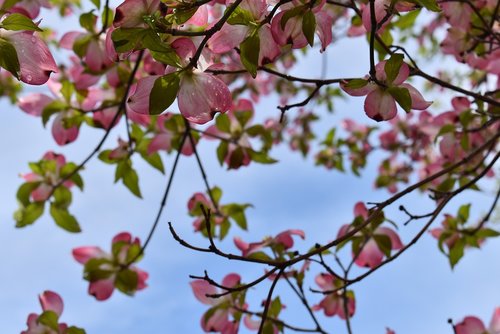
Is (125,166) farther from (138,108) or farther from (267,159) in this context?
(138,108)

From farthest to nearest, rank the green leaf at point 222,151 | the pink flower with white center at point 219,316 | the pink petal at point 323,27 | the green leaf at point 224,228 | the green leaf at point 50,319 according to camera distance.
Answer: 1. the green leaf at point 224,228
2. the green leaf at point 222,151
3. the pink flower with white center at point 219,316
4. the green leaf at point 50,319
5. the pink petal at point 323,27

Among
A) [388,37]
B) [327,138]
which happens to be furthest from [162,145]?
[327,138]

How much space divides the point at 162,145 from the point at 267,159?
266 mm

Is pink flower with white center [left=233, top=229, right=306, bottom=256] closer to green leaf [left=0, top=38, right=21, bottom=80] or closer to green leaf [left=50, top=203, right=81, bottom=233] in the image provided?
green leaf [left=50, top=203, right=81, bottom=233]

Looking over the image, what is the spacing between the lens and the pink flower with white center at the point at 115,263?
1354 mm

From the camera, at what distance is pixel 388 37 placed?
126 cm

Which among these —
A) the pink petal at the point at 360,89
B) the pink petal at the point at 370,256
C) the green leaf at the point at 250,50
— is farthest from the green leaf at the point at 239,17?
the pink petal at the point at 370,256

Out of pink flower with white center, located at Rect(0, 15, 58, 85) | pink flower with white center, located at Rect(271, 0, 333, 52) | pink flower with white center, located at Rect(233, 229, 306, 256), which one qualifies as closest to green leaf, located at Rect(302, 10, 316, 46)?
pink flower with white center, located at Rect(271, 0, 333, 52)

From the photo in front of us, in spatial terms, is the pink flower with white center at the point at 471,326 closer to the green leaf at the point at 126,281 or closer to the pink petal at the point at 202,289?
the pink petal at the point at 202,289

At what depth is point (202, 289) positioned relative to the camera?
121cm

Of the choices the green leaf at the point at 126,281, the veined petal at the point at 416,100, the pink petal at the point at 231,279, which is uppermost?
the green leaf at the point at 126,281

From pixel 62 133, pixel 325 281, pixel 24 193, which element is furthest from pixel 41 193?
pixel 325 281

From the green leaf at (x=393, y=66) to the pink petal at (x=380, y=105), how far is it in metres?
0.02

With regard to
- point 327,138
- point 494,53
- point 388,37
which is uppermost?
point 327,138
